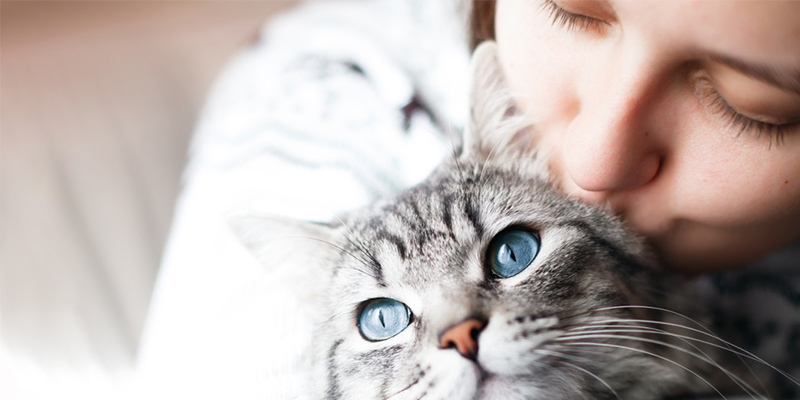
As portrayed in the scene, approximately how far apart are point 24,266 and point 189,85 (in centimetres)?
73

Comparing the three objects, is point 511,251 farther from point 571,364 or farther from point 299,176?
point 299,176

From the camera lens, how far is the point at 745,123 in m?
0.46

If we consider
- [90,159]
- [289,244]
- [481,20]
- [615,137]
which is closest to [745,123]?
[615,137]

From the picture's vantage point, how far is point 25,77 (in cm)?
135

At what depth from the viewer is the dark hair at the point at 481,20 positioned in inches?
26.8

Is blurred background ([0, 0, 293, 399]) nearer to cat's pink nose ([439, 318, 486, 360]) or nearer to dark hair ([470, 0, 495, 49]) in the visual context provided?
cat's pink nose ([439, 318, 486, 360])

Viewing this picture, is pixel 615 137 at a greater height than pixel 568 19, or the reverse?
pixel 568 19

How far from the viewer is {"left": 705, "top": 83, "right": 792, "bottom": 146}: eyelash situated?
46 cm

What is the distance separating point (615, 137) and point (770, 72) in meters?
0.11

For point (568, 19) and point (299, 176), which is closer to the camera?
point (568, 19)

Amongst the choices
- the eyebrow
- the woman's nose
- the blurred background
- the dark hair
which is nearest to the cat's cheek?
the woman's nose

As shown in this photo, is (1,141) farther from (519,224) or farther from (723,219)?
(723,219)

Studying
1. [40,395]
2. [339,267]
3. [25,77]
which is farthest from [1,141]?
[339,267]

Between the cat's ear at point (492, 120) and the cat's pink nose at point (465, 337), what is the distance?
230 mm
